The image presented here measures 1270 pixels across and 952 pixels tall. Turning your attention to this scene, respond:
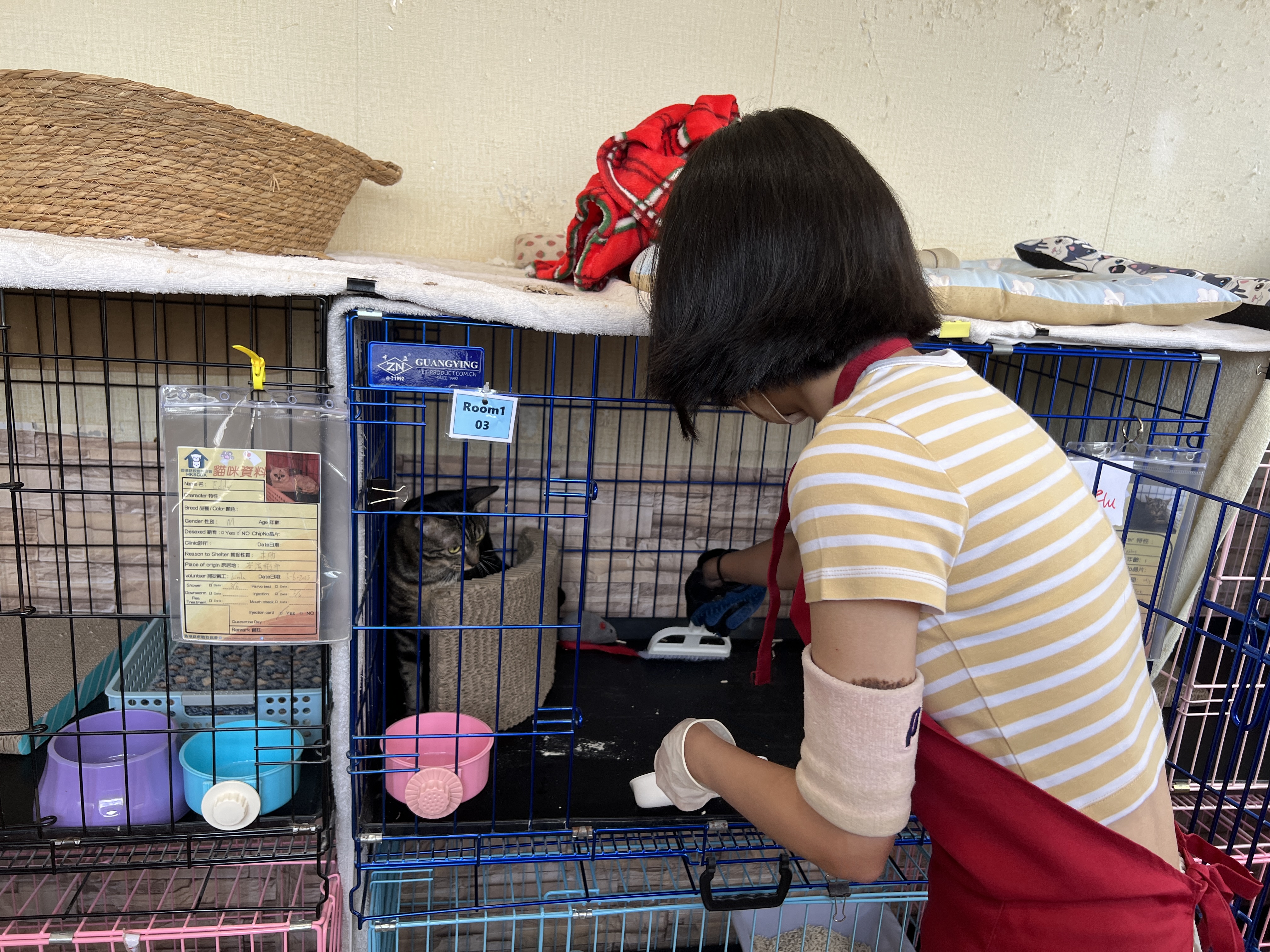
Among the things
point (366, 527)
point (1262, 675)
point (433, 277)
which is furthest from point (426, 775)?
point (1262, 675)

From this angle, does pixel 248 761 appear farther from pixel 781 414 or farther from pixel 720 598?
pixel 781 414

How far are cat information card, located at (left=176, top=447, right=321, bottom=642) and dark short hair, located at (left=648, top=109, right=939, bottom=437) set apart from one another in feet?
1.59

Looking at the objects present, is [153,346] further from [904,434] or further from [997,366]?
[997,366]

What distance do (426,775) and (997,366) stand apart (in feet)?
4.84

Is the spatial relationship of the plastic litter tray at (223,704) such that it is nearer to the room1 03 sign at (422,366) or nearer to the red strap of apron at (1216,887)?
the room1 03 sign at (422,366)

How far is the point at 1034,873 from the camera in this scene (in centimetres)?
76

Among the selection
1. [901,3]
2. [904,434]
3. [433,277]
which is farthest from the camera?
[901,3]

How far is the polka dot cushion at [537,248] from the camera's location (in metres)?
1.53

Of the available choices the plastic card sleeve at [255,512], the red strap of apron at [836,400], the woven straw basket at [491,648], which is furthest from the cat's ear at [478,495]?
the red strap of apron at [836,400]

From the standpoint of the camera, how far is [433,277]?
1070mm

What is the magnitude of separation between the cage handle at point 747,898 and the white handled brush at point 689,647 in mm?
583

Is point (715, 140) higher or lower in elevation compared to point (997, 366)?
higher

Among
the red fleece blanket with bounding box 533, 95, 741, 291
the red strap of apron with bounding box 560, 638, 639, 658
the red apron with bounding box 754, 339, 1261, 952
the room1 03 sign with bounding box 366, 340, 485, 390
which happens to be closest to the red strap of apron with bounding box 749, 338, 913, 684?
the red apron with bounding box 754, 339, 1261, 952

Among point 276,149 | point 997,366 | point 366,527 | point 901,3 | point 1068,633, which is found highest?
point 901,3
